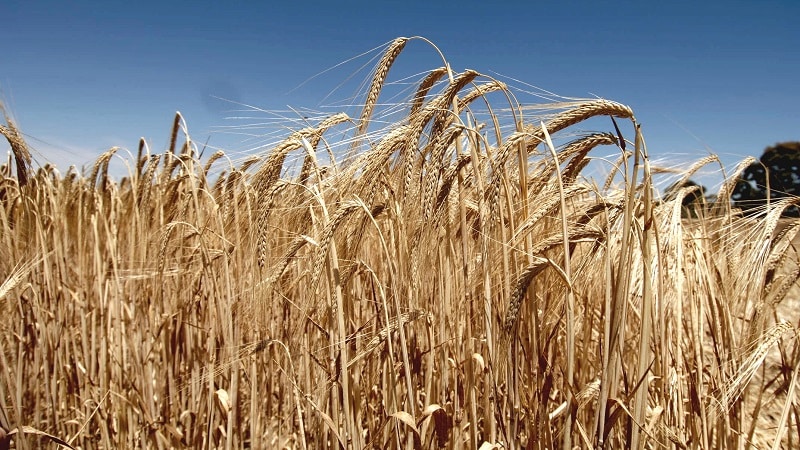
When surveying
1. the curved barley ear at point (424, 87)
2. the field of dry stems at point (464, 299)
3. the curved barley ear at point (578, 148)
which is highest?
the curved barley ear at point (424, 87)

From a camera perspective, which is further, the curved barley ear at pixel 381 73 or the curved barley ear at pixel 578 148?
the curved barley ear at pixel 381 73

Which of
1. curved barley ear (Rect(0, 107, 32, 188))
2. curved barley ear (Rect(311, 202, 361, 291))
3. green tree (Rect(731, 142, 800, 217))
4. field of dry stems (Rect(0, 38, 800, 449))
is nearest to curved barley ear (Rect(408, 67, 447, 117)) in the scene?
field of dry stems (Rect(0, 38, 800, 449))

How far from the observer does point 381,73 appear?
2.14m

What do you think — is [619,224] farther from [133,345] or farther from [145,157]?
[145,157]

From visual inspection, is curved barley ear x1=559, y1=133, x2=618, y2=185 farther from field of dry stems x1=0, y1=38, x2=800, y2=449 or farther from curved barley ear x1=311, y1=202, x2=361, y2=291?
curved barley ear x1=311, y1=202, x2=361, y2=291

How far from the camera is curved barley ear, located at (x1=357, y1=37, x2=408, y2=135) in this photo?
6.95ft

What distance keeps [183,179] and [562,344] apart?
92.2 inches

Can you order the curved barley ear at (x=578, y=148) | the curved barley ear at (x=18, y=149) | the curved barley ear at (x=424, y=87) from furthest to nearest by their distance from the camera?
the curved barley ear at (x=18, y=149) → the curved barley ear at (x=424, y=87) → the curved barley ear at (x=578, y=148)

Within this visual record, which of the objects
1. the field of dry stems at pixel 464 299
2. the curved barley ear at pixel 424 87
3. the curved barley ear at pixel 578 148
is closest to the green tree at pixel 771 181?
the field of dry stems at pixel 464 299

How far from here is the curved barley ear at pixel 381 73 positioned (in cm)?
212

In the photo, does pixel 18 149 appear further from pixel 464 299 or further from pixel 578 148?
pixel 578 148

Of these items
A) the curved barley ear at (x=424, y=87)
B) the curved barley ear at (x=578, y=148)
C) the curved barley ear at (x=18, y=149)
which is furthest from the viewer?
the curved barley ear at (x=18, y=149)

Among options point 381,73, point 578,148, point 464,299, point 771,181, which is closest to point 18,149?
point 381,73

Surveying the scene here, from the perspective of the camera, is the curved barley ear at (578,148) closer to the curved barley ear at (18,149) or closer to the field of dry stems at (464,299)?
the field of dry stems at (464,299)
